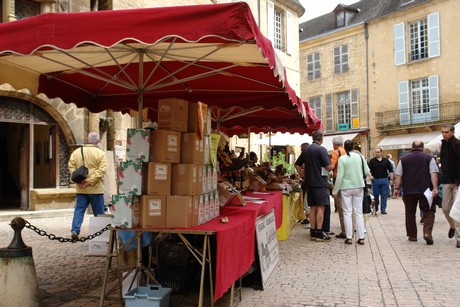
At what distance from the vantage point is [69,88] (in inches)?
220

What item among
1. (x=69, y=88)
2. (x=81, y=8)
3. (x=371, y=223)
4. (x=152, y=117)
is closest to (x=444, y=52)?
(x=371, y=223)

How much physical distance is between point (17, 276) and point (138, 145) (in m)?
1.54

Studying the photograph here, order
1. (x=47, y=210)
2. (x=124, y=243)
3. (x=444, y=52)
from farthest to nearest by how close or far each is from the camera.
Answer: (x=444, y=52), (x=47, y=210), (x=124, y=243)

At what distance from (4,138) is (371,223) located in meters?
11.7

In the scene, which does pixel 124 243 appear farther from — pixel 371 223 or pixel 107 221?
pixel 371 223

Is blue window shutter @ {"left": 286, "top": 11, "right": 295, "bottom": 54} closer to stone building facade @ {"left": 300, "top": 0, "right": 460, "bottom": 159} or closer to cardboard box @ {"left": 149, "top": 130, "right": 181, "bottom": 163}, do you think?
stone building facade @ {"left": 300, "top": 0, "right": 460, "bottom": 159}

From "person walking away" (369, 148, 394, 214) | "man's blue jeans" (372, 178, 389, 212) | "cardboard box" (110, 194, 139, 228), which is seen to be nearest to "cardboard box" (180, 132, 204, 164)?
"cardboard box" (110, 194, 139, 228)

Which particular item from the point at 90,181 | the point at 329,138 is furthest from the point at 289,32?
the point at 90,181

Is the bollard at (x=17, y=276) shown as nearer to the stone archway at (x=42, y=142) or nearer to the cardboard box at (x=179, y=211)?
the cardboard box at (x=179, y=211)

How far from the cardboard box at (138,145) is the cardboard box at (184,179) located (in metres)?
0.28

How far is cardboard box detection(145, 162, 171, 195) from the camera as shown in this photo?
3.62 metres

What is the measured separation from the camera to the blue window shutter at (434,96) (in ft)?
82.3

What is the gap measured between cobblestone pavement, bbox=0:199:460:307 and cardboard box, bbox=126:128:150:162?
4.69ft

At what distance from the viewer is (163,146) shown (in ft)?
12.0
